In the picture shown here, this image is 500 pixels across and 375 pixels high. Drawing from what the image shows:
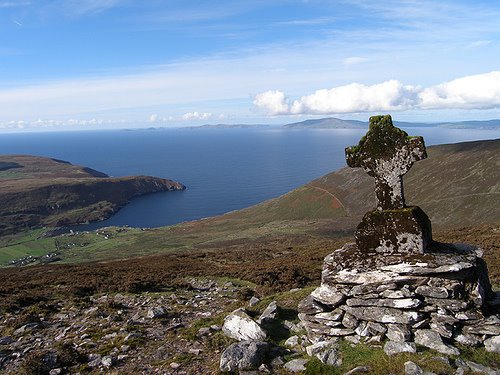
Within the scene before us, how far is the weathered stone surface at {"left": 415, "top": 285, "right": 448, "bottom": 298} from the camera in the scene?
11625mm

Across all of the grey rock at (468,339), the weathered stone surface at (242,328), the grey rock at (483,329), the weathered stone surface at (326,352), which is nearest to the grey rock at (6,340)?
the weathered stone surface at (242,328)

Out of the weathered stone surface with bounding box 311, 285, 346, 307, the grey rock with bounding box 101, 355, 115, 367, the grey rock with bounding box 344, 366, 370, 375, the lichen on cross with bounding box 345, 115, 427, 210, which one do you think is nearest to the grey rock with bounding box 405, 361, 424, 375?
the grey rock with bounding box 344, 366, 370, 375

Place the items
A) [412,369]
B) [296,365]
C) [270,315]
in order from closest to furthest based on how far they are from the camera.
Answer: [412,369] < [296,365] < [270,315]

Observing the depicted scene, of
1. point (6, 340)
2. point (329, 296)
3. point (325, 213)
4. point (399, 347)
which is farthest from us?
point (325, 213)

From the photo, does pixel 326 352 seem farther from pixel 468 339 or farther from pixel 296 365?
pixel 468 339

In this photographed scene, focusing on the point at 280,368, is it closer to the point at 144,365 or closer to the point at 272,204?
the point at 144,365

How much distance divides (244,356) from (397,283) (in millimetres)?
4953

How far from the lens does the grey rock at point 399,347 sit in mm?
10883

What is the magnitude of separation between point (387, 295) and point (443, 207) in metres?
84.1

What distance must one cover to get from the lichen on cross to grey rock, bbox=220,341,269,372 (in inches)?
237

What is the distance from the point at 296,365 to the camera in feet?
37.0

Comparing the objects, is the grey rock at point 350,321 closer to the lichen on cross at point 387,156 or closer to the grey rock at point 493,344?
the grey rock at point 493,344

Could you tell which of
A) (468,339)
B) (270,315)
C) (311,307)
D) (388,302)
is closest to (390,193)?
(388,302)

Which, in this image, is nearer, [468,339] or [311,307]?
[468,339]
